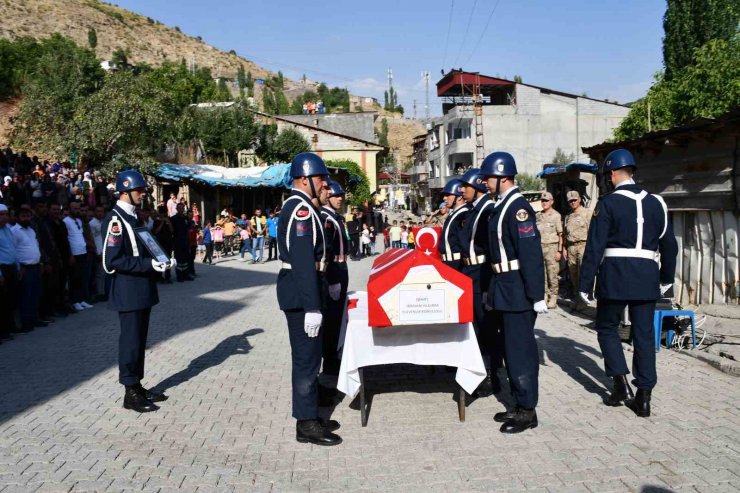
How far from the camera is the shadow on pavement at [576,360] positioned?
21.8ft

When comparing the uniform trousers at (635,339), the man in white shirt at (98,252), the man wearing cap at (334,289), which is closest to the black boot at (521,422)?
the uniform trousers at (635,339)

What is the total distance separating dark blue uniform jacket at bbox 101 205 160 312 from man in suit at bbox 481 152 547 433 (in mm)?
3362

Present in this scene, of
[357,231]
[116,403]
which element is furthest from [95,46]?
[116,403]

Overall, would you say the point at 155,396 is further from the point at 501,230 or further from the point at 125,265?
the point at 501,230

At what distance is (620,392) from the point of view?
5.79m

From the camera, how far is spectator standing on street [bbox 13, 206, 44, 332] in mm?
10016

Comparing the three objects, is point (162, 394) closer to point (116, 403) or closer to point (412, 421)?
point (116, 403)

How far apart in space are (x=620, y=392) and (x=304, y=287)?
316 cm

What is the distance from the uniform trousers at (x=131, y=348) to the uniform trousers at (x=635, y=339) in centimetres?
449

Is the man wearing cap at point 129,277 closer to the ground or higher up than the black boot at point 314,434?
higher up

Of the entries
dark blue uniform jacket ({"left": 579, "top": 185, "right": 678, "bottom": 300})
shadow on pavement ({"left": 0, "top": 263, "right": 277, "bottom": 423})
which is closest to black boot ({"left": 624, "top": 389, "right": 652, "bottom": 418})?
dark blue uniform jacket ({"left": 579, "top": 185, "right": 678, "bottom": 300})

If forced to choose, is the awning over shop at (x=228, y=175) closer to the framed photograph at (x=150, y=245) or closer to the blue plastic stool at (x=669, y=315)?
A: the blue plastic stool at (x=669, y=315)

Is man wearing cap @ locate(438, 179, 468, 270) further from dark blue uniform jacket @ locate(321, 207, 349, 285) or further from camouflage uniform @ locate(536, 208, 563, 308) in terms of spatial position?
camouflage uniform @ locate(536, 208, 563, 308)

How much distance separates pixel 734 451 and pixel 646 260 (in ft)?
5.76
